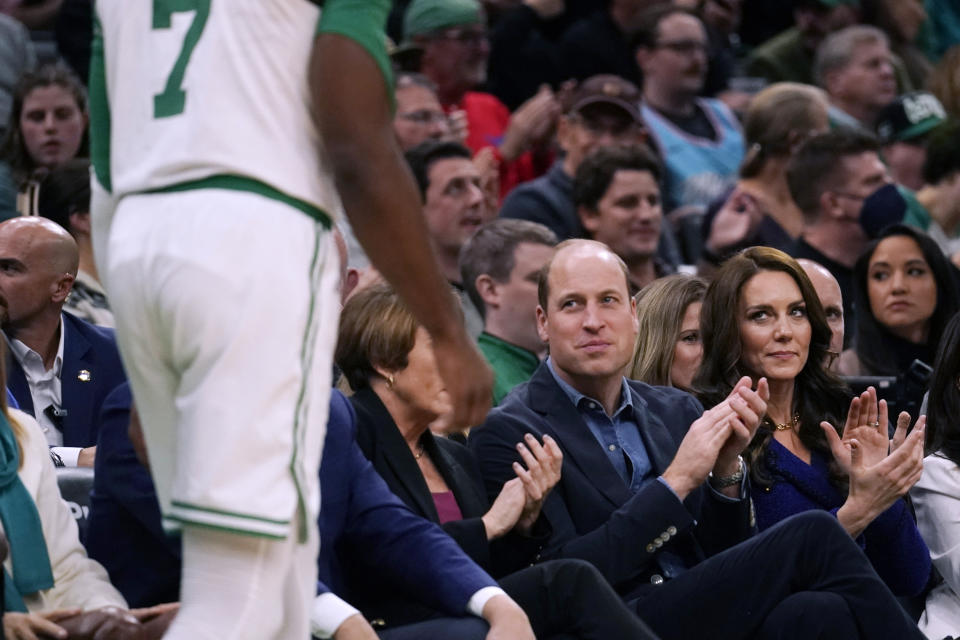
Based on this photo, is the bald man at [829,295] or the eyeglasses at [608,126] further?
the eyeglasses at [608,126]

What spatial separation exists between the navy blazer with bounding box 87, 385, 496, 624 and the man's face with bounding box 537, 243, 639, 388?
95 centimetres

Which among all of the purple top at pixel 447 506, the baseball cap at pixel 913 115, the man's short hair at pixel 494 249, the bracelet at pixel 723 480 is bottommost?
the purple top at pixel 447 506

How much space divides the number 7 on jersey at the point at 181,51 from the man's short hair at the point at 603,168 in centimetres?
446

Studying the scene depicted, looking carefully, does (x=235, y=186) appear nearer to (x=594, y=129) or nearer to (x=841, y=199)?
(x=841, y=199)

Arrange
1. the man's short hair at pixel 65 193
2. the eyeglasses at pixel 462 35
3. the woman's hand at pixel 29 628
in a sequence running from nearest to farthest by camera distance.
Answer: the woman's hand at pixel 29 628 → the man's short hair at pixel 65 193 → the eyeglasses at pixel 462 35

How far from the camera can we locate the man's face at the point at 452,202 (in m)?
6.62

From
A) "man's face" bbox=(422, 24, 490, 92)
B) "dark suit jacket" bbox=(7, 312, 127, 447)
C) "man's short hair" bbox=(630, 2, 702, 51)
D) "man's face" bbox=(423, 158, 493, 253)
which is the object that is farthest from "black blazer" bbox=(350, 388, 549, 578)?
"man's short hair" bbox=(630, 2, 702, 51)

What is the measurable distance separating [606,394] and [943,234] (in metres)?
3.81

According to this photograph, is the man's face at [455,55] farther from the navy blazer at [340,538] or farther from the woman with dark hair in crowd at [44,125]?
the navy blazer at [340,538]

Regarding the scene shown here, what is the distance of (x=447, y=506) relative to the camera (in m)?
4.25

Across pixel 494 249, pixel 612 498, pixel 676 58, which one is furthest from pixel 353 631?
pixel 676 58

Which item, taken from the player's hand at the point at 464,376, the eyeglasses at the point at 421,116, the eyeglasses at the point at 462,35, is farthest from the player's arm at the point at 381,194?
the eyeglasses at the point at 462,35

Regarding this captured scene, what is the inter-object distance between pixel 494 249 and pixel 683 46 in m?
3.02

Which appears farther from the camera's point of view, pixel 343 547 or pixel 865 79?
pixel 865 79
